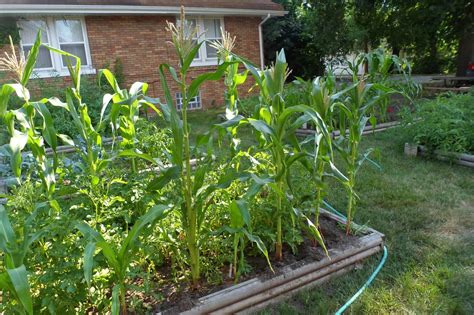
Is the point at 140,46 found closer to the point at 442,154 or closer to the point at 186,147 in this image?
the point at 442,154

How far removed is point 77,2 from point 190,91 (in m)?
→ 9.23

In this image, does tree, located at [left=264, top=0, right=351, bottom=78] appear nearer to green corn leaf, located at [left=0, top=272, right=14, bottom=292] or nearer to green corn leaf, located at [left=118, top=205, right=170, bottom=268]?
green corn leaf, located at [left=118, top=205, right=170, bottom=268]

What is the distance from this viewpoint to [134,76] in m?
10.8

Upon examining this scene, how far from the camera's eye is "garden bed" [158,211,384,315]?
1.99 m

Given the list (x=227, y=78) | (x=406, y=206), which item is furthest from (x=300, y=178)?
(x=406, y=206)

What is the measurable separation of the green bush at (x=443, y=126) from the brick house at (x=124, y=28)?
22.1 feet

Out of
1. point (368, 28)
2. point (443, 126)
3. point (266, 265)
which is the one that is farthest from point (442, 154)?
point (368, 28)

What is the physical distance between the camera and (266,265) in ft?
7.72

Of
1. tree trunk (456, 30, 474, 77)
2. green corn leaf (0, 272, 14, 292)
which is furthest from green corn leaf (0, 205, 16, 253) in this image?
tree trunk (456, 30, 474, 77)

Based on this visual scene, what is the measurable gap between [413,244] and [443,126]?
2.72m

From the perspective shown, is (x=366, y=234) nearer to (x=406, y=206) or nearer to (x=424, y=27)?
(x=406, y=206)

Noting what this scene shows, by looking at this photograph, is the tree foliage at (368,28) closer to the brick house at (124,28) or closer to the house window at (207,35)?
the brick house at (124,28)

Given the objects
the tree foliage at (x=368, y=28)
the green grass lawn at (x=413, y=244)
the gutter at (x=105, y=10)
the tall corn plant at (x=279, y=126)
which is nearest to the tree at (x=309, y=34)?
the tree foliage at (x=368, y=28)

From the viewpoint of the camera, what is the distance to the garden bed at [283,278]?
78.2 inches
